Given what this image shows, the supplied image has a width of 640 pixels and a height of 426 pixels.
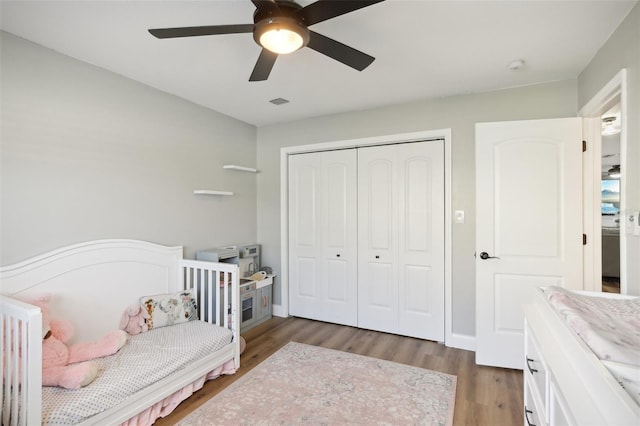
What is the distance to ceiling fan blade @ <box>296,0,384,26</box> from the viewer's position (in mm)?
1230

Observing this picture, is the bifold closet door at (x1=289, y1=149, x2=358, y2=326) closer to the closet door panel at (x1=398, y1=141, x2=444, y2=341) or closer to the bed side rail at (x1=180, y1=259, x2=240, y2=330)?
the closet door panel at (x1=398, y1=141, x2=444, y2=341)

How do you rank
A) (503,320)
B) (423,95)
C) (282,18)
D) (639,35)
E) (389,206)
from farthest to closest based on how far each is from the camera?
(389,206) < (423,95) < (503,320) < (639,35) < (282,18)

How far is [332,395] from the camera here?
2107 mm

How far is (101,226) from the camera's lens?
2.27 metres

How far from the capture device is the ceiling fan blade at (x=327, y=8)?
→ 1230mm

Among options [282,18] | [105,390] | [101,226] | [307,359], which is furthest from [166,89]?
[307,359]

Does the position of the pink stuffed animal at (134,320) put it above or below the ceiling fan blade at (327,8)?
below

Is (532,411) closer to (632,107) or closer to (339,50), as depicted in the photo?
(632,107)

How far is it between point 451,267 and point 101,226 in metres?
2.98

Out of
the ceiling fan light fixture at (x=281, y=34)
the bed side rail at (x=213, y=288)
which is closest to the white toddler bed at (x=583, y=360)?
the ceiling fan light fixture at (x=281, y=34)

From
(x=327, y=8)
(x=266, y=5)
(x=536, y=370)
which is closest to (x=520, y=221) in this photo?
(x=536, y=370)

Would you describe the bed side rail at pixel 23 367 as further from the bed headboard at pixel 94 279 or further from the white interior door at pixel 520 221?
the white interior door at pixel 520 221

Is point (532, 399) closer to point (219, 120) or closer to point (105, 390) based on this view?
point (105, 390)

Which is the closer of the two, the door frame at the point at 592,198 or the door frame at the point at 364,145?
the door frame at the point at 592,198
